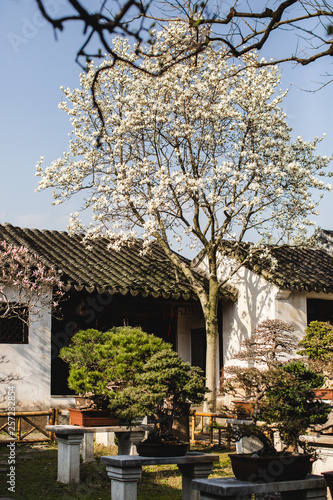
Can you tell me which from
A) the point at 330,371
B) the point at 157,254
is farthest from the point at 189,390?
the point at 157,254

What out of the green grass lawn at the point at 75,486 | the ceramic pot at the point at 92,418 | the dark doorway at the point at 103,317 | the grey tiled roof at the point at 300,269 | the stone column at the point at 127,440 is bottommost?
the green grass lawn at the point at 75,486

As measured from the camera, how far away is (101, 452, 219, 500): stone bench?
5445 millimetres

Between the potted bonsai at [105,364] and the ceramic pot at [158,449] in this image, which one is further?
the potted bonsai at [105,364]

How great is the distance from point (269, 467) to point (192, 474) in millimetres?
1478

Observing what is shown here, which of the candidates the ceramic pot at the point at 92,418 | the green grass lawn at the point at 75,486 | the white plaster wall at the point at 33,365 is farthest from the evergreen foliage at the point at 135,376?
the white plaster wall at the point at 33,365

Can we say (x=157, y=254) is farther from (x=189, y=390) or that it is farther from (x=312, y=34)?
(x=312, y=34)

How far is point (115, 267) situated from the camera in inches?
512

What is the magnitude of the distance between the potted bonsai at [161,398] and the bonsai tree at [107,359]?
75 cm

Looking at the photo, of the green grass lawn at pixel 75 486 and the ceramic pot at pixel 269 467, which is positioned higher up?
the ceramic pot at pixel 269 467

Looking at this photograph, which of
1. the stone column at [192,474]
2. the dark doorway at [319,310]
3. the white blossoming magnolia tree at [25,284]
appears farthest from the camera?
the dark doorway at [319,310]

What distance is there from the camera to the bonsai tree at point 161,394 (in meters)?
5.81

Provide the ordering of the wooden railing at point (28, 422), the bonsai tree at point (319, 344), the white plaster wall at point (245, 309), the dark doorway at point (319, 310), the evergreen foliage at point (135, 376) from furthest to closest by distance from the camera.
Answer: the dark doorway at point (319, 310) < the white plaster wall at point (245, 309) < the wooden railing at point (28, 422) < the bonsai tree at point (319, 344) < the evergreen foliage at point (135, 376)

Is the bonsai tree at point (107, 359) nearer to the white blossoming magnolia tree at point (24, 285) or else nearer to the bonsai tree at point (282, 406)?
the bonsai tree at point (282, 406)

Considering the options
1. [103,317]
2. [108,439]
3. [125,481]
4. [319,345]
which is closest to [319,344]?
[319,345]
